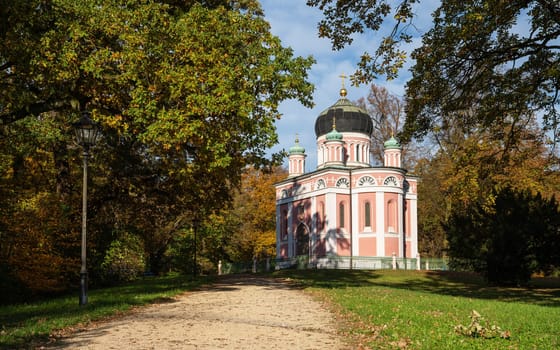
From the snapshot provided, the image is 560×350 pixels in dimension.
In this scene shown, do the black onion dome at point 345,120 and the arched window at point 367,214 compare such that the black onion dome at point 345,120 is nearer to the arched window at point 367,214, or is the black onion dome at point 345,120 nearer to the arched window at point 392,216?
the arched window at point 367,214

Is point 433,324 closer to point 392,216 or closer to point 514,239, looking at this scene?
point 514,239

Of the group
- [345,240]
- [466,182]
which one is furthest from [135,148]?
[345,240]

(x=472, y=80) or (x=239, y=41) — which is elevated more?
(x=239, y=41)

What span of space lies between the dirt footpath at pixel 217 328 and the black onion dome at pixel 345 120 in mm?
36765

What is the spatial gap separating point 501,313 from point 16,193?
15.3 meters

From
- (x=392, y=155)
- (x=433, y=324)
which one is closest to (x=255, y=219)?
(x=392, y=155)

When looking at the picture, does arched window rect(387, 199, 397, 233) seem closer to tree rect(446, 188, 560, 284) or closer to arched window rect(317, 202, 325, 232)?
arched window rect(317, 202, 325, 232)

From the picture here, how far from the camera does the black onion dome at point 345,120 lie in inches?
1994

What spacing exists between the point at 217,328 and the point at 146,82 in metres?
7.82

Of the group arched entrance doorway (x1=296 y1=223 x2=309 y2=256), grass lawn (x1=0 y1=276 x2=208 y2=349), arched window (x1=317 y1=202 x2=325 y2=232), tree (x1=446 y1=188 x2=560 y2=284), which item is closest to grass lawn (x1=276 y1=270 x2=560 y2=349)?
grass lawn (x1=0 y1=276 x2=208 y2=349)

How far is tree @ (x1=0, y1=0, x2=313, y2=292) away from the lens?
48.4 feet

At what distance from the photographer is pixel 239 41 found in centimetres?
1703

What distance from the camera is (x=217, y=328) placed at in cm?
1020

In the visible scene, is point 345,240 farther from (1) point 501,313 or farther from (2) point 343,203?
(1) point 501,313
